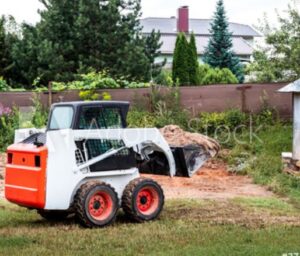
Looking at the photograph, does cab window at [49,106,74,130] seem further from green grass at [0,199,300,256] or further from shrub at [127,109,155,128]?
shrub at [127,109,155,128]

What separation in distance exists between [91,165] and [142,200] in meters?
0.85

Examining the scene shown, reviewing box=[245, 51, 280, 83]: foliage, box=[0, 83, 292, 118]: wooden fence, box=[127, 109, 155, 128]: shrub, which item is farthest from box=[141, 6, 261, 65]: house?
box=[127, 109, 155, 128]: shrub

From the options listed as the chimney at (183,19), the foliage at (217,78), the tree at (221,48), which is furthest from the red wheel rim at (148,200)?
the chimney at (183,19)

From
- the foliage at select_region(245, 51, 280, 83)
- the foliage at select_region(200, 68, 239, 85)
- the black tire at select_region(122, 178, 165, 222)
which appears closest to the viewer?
the black tire at select_region(122, 178, 165, 222)

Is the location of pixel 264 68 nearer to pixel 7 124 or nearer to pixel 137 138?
pixel 7 124

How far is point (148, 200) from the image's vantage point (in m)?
8.34

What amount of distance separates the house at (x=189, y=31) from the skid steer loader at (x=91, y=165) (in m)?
50.4

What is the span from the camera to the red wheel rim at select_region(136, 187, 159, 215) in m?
8.22

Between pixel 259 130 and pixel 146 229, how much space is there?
9.26 meters

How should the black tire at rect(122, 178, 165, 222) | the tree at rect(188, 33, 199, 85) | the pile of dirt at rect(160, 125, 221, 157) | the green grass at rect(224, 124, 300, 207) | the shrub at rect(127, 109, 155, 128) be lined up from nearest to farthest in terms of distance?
the black tire at rect(122, 178, 165, 222) < the green grass at rect(224, 124, 300, 207) < the pile of dirt at rect(160, 125, 221, 157) < the shrub at rect(127, 109, 155, 128) < the tree at rect(188, 33, 199, 85)

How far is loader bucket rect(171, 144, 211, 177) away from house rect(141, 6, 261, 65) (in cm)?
5008

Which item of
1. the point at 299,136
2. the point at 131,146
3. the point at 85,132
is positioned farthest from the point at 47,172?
the point at 299,136

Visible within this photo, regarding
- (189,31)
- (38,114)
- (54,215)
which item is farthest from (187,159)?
(189,31)

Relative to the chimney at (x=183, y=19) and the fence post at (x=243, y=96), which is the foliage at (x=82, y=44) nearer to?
the fence post at (x=243, y=96)
